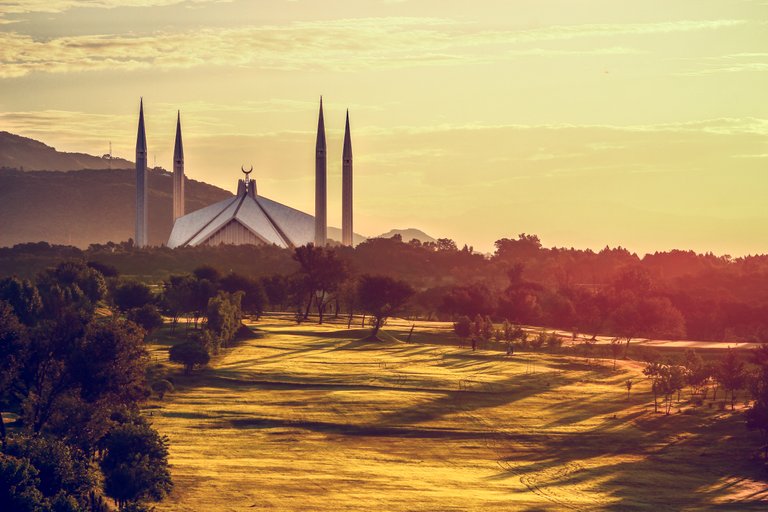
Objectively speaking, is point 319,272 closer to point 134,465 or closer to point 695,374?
point 695,374

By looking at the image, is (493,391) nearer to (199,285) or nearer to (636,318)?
(199,285)

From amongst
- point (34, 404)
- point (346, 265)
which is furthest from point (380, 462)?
point (346, 265)

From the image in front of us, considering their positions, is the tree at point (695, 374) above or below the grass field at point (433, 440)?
above

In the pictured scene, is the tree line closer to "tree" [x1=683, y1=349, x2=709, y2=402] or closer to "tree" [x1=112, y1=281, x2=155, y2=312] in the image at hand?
"tree" [x1=112, y1=281, x2=155, y2=312]

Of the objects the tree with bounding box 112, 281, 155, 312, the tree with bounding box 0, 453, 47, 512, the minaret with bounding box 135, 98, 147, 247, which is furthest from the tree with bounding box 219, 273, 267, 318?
the minaret with bounding box 135, 98, 147, 247

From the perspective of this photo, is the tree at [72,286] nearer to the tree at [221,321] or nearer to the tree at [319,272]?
the tree at [221,321]

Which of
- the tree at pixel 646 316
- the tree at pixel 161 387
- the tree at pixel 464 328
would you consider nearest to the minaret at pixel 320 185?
the tree at pixel 646 316

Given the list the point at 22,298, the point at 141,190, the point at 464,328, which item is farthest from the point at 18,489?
the point at 141,190
